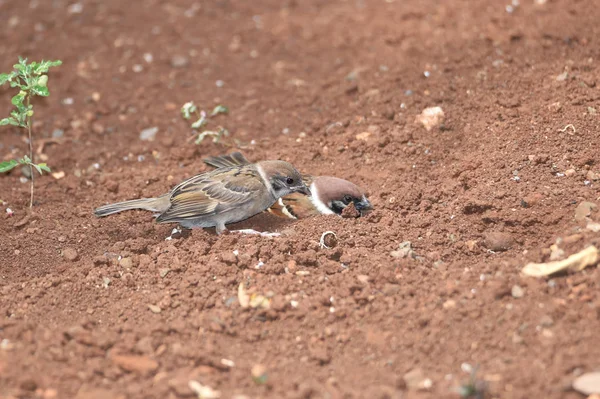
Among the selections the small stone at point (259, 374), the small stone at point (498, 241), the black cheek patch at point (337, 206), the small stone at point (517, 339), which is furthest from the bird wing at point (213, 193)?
the small stone at point (517, 339)

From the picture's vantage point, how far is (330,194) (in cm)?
549

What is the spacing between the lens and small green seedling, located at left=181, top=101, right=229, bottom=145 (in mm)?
6457

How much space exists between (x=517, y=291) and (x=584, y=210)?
0.96 m

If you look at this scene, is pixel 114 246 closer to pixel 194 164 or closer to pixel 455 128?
pixel 194 164

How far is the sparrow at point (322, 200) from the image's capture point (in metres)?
5.41

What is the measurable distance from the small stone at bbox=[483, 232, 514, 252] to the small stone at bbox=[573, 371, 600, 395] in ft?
4.48

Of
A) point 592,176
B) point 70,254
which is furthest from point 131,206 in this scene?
point 592,176

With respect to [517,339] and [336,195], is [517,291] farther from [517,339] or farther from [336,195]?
[336,195]

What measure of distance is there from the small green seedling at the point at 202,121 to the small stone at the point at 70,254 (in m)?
1.74

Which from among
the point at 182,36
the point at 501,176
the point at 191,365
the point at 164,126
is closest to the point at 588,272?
the point at 501,176

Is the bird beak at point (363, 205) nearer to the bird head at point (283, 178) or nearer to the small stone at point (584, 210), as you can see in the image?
the bird head at point (283, 178)

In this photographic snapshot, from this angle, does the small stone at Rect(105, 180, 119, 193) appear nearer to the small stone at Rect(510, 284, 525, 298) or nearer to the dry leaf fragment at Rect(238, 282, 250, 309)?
the dry leaf fragment at Rect(238, 282, 250, 309)

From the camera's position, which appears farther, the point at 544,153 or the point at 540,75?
the point at 540,75

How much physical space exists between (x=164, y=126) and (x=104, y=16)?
3.00 meters
